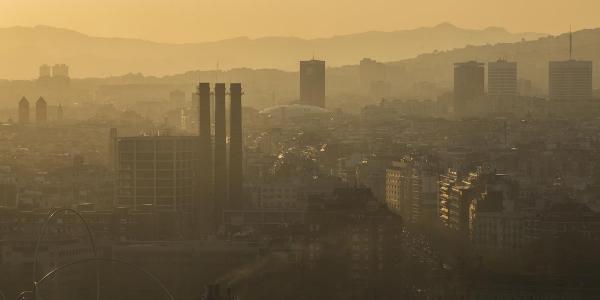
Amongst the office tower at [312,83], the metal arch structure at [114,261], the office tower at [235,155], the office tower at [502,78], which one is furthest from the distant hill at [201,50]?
the metal arch structure at [114,261]

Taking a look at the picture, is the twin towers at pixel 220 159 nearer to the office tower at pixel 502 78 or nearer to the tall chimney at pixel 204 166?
the tall chimney at pixel 204 166

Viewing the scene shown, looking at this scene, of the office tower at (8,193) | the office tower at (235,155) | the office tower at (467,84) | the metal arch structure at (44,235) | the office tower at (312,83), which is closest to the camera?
the metal arch structure at (44,235)


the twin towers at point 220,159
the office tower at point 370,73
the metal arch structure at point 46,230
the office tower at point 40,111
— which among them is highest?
the office tower at point 370,73

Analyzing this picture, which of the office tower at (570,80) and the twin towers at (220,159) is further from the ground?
the office tower at (570,80)

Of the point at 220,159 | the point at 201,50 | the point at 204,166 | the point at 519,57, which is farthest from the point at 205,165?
the point at 201,50

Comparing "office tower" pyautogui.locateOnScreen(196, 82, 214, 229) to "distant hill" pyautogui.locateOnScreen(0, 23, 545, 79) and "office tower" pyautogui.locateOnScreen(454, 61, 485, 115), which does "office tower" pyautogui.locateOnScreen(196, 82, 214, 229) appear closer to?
"office tower" pyautogui.locateOnScreen(454, 61, 485, 115)

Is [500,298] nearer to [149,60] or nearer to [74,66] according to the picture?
[74,66]

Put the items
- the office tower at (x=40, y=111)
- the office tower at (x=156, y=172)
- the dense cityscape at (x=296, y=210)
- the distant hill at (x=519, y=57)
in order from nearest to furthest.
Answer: the dense cityscape at (x=296, y=210) < the office tower at (x=156, y=172) < the office tower at (x=40, y=111) < the distant hill at (x=519, y=57)
